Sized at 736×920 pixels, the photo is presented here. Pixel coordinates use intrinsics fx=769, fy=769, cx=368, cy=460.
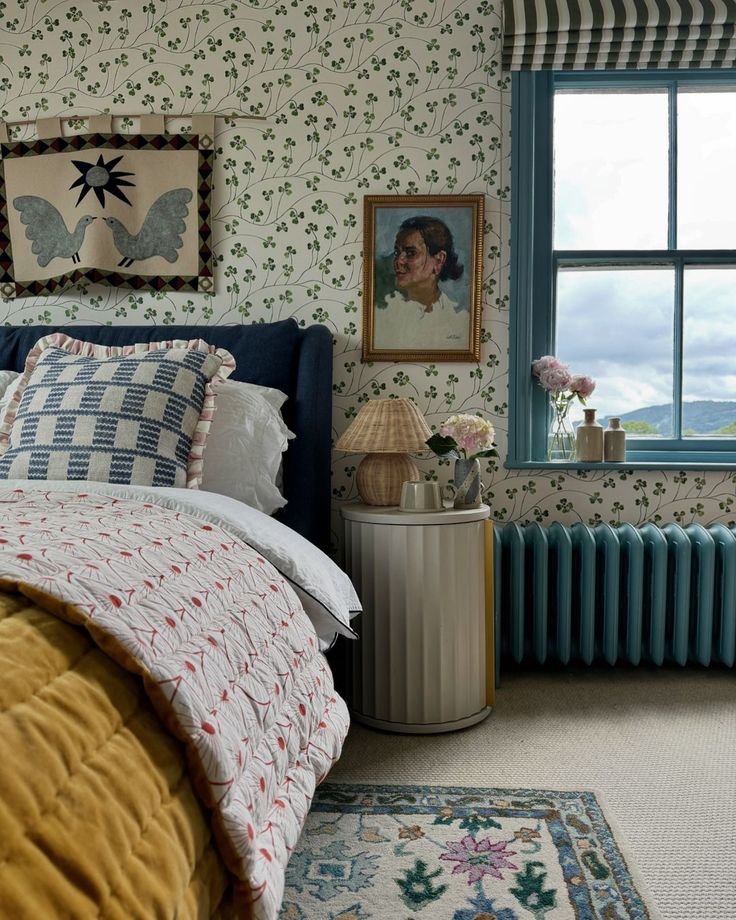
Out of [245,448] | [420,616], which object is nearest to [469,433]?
[420,616]

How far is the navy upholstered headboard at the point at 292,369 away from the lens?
8.16ft

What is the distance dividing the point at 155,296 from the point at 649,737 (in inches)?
88.0

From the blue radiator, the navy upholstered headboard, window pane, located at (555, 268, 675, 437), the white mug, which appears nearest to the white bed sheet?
the white mug

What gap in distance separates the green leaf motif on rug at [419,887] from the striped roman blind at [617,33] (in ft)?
8.47

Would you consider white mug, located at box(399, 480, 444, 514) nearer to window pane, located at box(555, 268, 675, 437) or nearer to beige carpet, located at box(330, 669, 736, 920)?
beige carpet, located at box(330, 669, 736, 920)

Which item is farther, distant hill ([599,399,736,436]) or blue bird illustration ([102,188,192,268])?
distant hill ([599,399,736,436])

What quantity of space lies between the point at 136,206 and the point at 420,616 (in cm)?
182

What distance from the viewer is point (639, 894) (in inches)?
56.5

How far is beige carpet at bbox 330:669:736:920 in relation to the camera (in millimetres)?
1550

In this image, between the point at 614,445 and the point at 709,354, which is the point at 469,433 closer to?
the point at 614,445

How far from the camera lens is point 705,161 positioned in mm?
2945

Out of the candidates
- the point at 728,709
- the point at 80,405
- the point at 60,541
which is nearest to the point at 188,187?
the point at 80,405

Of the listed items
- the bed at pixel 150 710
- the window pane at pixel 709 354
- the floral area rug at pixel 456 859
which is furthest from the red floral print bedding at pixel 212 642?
the window pane at pixel 709 354

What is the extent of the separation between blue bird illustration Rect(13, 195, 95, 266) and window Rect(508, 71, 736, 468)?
5.84 ft
